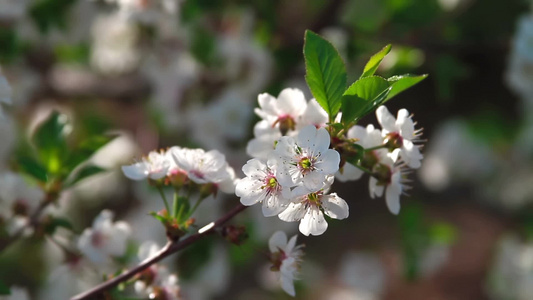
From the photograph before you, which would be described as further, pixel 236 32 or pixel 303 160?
pixel 236 32

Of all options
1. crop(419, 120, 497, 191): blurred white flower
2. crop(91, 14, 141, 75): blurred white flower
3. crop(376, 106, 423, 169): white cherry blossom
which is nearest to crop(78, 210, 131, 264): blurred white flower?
crop(376, 106, 423, 169): white cherry blossom

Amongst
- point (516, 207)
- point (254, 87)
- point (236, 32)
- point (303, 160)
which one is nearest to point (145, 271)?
point (303, 160)

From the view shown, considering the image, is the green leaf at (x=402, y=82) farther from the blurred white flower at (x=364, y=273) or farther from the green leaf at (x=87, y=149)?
the blurred white flower at (x=364, y=273)

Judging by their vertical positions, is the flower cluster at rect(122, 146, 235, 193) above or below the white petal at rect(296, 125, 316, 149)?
below

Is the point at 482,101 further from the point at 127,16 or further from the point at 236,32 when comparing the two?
the point at 127,16

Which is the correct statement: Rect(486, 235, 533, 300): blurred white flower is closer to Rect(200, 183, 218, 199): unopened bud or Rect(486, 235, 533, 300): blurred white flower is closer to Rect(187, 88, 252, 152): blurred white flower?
Rect(187, 88, 252, 152): blurred white flower

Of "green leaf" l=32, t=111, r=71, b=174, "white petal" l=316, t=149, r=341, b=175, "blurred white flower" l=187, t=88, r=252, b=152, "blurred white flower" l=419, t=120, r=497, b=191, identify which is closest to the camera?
"white petal" l=316, t=149, r=341, b=175
